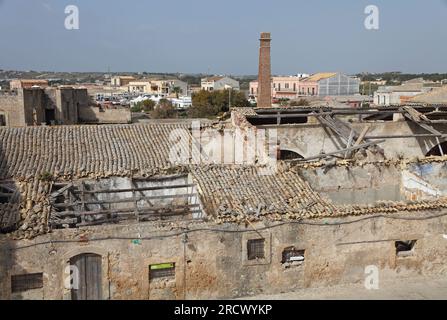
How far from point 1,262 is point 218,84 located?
325ft

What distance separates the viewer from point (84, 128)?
70.4 ft

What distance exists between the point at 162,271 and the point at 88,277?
1.79m

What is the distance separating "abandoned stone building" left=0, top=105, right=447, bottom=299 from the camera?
11.9 m

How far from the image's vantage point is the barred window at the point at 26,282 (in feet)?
38.0

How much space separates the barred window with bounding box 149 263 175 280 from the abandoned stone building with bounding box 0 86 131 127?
2516cm

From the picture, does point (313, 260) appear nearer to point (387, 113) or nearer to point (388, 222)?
point (388, 222)

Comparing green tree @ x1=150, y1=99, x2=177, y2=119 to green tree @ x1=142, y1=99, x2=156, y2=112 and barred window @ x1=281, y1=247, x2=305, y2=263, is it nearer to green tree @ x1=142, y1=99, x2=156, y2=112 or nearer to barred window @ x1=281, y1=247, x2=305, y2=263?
green tree @ x1=142, y1=99, x2=156, y2=112

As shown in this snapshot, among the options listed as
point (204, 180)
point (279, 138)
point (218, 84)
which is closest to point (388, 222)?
point (204, 180)

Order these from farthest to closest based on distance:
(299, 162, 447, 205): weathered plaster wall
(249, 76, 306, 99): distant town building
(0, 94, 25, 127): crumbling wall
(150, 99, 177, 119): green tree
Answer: (249, 76, 306, 99): distant town building
(150, 99, 177, 119): green tree
(0, 94, 25, 127): crumbling wall
(299, 162, 447, 205): weathered plaster wall

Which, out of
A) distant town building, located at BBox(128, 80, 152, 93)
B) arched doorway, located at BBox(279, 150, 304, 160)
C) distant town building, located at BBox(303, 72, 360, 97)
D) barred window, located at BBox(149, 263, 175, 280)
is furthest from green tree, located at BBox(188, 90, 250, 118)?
barred window, located at BBox(149, 263, 175, 280)

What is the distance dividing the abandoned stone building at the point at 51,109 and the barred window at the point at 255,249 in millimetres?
25910

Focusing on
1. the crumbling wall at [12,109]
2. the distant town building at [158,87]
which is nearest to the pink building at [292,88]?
the distant town building at [158,87]

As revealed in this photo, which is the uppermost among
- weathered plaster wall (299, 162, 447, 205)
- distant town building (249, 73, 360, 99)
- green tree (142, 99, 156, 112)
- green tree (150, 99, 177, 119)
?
distant town building (249, 73, 360, 99)

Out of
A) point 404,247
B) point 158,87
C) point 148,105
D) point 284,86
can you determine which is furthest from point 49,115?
point 158,87
